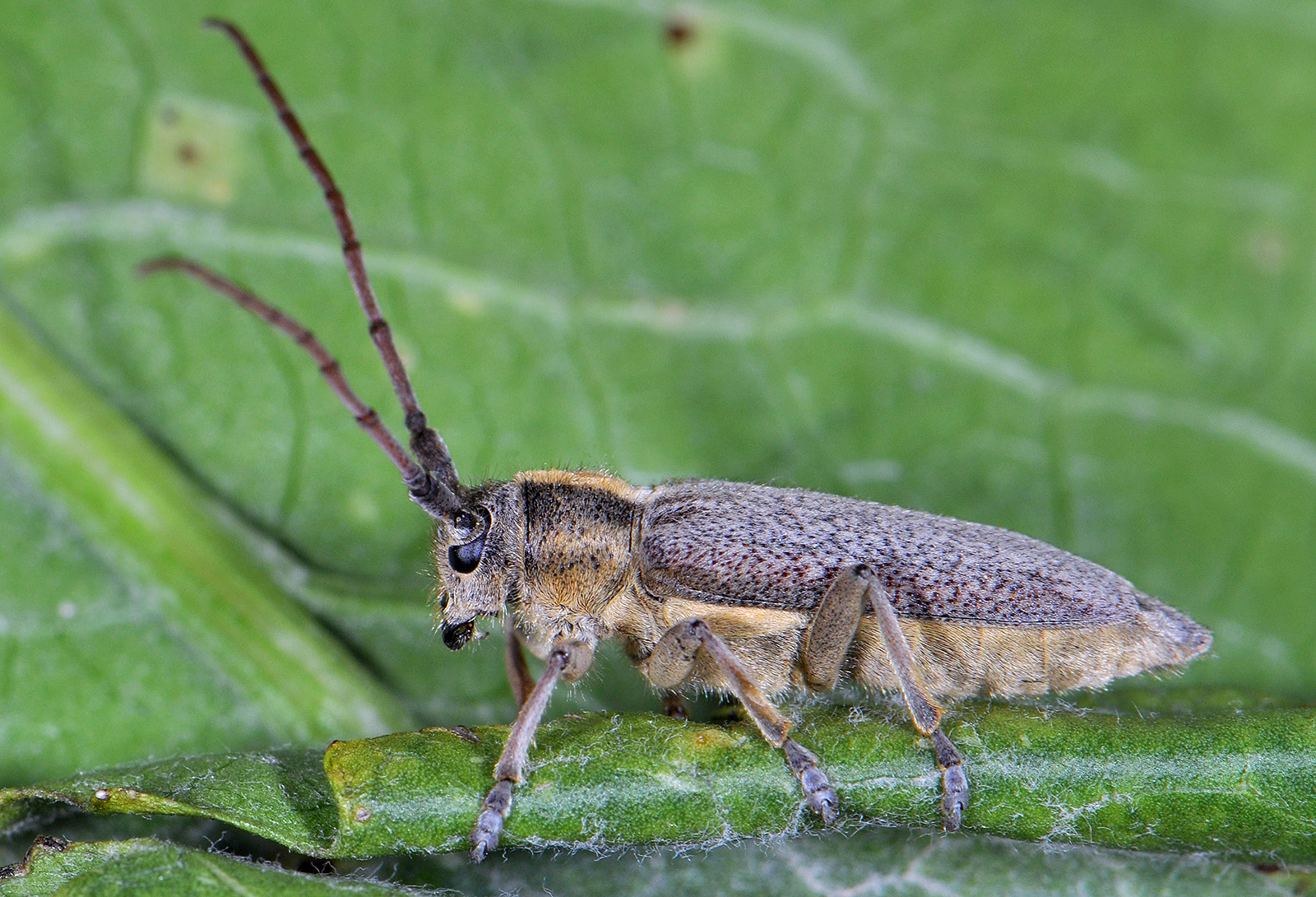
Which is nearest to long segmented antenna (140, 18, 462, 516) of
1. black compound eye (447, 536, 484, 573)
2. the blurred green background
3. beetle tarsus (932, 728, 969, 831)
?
black compound eye (447, 536, 484, 573)

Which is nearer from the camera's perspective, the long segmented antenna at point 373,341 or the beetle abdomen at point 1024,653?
the long segmented antenna at point 373,341

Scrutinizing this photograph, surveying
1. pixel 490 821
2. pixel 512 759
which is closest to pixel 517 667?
pixel 512 759

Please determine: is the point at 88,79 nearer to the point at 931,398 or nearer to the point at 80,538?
the point at 80,538

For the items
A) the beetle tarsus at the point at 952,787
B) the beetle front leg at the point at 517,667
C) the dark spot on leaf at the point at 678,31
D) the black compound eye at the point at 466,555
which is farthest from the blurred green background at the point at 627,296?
the beetle tarsus at the point at 952,787

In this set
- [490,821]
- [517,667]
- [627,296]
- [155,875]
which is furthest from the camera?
[627,296]

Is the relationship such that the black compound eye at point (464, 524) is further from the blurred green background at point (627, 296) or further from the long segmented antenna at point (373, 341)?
the blurred green background at point (627, 296)

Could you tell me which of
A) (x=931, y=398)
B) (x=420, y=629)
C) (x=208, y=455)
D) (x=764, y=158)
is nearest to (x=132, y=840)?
(x=420, y=629)

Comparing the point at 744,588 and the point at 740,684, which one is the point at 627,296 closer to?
the point at 744,588
